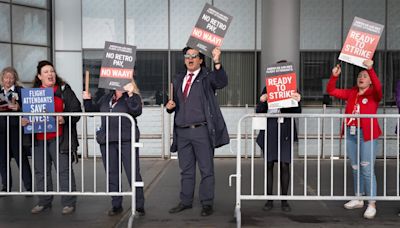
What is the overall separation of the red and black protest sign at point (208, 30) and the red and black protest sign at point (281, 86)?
812 mm

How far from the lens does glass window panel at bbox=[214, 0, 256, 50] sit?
42.9ft

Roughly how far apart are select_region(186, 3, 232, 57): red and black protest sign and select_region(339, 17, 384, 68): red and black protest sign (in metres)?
1.57

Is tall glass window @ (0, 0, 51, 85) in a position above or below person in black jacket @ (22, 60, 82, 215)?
above

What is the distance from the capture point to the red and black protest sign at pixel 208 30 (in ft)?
21.6

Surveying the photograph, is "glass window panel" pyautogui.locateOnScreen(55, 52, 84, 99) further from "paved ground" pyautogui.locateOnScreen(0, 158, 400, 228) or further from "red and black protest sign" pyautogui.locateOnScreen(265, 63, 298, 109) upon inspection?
"red and black protest sign" pyautogui.locateOnScreen(265, 63, 298, 109)

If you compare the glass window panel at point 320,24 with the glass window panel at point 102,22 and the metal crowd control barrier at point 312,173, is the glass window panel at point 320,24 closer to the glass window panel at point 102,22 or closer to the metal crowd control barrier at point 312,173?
the metal crowd control barrier at point 312,173

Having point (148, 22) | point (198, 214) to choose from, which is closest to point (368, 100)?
point (198, 214)

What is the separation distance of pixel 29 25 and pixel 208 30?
7771 mm

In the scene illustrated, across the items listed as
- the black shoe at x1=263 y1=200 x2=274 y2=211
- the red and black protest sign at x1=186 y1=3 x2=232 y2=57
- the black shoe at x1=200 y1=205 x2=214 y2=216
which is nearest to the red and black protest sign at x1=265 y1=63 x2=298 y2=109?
the red and black protest sign at x1=186 y1=3 x2=232 y2=57

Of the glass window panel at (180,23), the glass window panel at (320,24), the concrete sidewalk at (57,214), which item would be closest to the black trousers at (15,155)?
the concrete sidewalk at (57,214)

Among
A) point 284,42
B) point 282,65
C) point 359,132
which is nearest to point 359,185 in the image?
→ point 359,132

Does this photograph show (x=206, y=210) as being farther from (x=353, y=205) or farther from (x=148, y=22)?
(x=148, y=22)

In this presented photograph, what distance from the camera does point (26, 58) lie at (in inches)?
511

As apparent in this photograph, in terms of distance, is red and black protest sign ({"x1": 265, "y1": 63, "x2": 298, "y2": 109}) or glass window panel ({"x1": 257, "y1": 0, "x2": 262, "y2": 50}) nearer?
red and black protest sign ({"x1": 265, "y1": 63, "x2": 298, "y2": 109})
